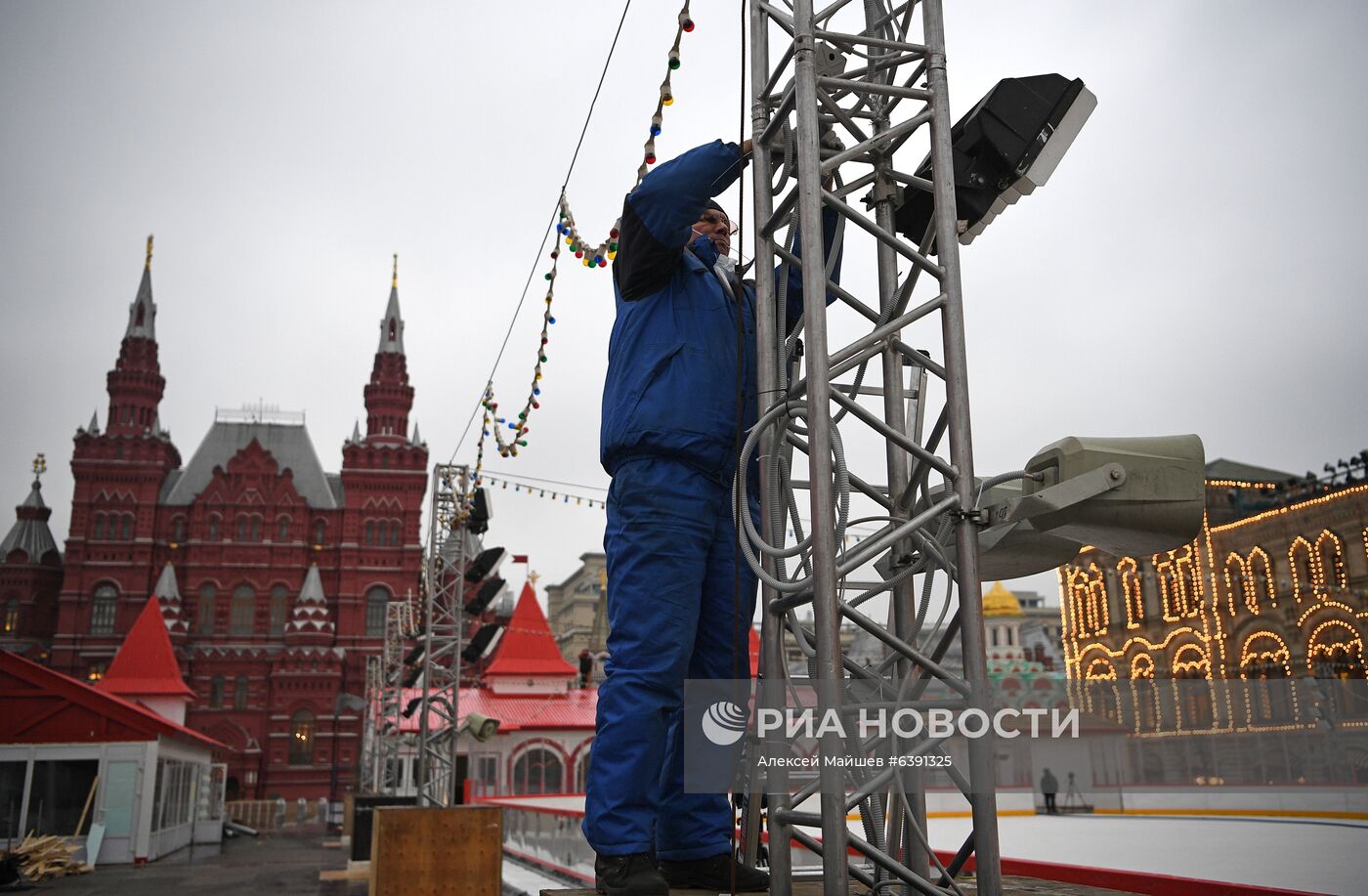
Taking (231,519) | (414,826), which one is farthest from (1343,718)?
(231,519)

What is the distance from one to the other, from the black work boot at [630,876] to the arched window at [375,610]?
44.5m

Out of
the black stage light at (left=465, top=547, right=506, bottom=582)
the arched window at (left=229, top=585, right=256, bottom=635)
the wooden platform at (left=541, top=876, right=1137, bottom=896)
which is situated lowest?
the wooden platform at (left=541, top=876, right=1137, bottom=896)

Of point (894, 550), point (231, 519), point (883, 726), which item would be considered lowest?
point (883, 726)

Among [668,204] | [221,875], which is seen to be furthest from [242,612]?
[668,204]

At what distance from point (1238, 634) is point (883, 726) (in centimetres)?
2746

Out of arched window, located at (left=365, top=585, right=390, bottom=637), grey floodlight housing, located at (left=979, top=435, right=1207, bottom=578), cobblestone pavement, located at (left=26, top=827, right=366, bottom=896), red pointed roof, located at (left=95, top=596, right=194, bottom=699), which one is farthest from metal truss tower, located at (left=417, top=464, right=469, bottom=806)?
arched window, located at (left=365, top=585, right=390, bottom=637)

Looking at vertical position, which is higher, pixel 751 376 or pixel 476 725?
pixel 751 376

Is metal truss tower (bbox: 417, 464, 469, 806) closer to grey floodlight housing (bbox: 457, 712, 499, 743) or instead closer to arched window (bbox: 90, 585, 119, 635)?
grey floodlight housing (bbox: 457, 712, 499, 743)

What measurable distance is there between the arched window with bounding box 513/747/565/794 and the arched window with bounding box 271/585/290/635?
67.8 ft

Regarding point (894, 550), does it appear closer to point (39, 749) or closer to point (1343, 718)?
point (1343, 718)

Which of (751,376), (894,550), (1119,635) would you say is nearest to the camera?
(894,550)

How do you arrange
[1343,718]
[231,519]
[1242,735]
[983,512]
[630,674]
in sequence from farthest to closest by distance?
[231,519]
[1242,735]
[1343,718]
[630,674]
[983,512]

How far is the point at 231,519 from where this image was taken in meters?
45.8

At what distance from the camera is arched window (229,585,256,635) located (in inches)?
1738
